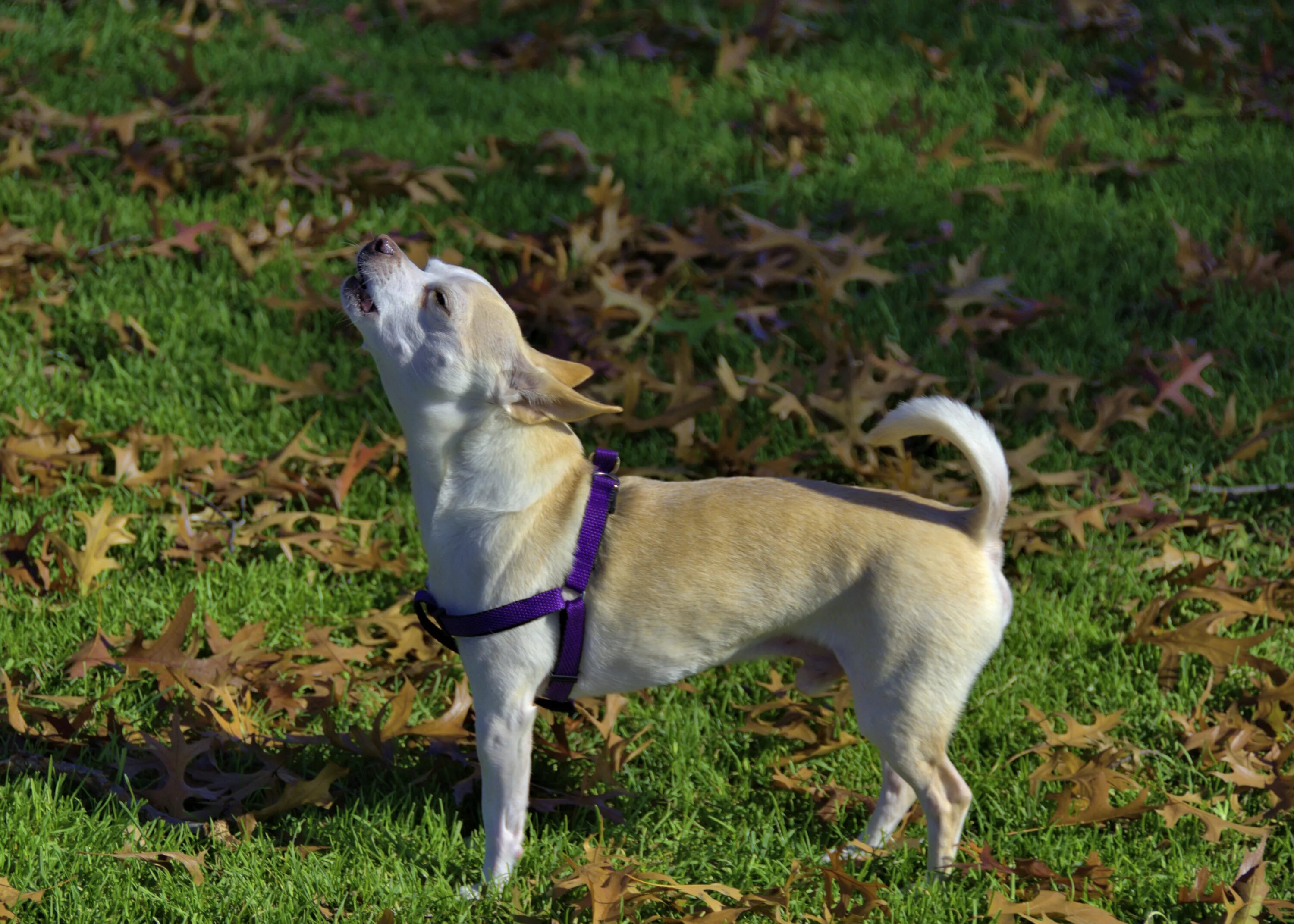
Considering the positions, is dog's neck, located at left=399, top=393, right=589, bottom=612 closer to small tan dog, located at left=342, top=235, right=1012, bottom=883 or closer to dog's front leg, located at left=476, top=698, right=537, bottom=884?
small tan dog, located at left=342, top=235, right=1012, bottom=883

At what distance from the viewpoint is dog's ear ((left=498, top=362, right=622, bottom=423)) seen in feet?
9.91

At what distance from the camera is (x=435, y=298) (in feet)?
10.4

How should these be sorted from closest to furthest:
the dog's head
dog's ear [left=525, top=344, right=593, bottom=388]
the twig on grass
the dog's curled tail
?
the dog's curled tail → the dog's head → dog's ear [left=525, top=344, right=593, bottom=388] → the twig on grass

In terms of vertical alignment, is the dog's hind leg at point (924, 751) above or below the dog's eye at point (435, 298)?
below

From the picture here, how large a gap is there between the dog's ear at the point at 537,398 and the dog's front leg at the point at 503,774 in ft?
2.36

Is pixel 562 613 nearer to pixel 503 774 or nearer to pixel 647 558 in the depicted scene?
pixel 647 558

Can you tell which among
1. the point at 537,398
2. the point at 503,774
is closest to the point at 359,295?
the point at 537,398

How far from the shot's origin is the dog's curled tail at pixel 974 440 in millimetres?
2975

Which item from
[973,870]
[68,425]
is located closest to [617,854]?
[973,870]

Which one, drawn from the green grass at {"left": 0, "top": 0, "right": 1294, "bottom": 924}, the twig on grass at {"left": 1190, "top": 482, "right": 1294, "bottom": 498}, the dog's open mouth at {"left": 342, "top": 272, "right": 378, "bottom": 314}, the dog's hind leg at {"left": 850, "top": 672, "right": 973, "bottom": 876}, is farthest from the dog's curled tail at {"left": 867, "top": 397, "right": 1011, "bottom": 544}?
the twig on grass at {"left": 1190, "top": 482, "right": 1294, "bottom": 498}

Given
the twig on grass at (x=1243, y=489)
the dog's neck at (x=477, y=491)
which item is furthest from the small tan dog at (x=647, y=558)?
the twig on grass at (x=1243, y=489)

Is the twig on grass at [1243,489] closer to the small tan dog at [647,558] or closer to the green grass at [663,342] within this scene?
the green grass at [663,342]

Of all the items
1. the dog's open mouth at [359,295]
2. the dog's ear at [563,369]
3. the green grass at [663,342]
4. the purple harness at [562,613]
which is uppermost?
the dog's open mouth at [359,295]

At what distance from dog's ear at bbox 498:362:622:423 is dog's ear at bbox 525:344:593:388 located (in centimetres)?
10
